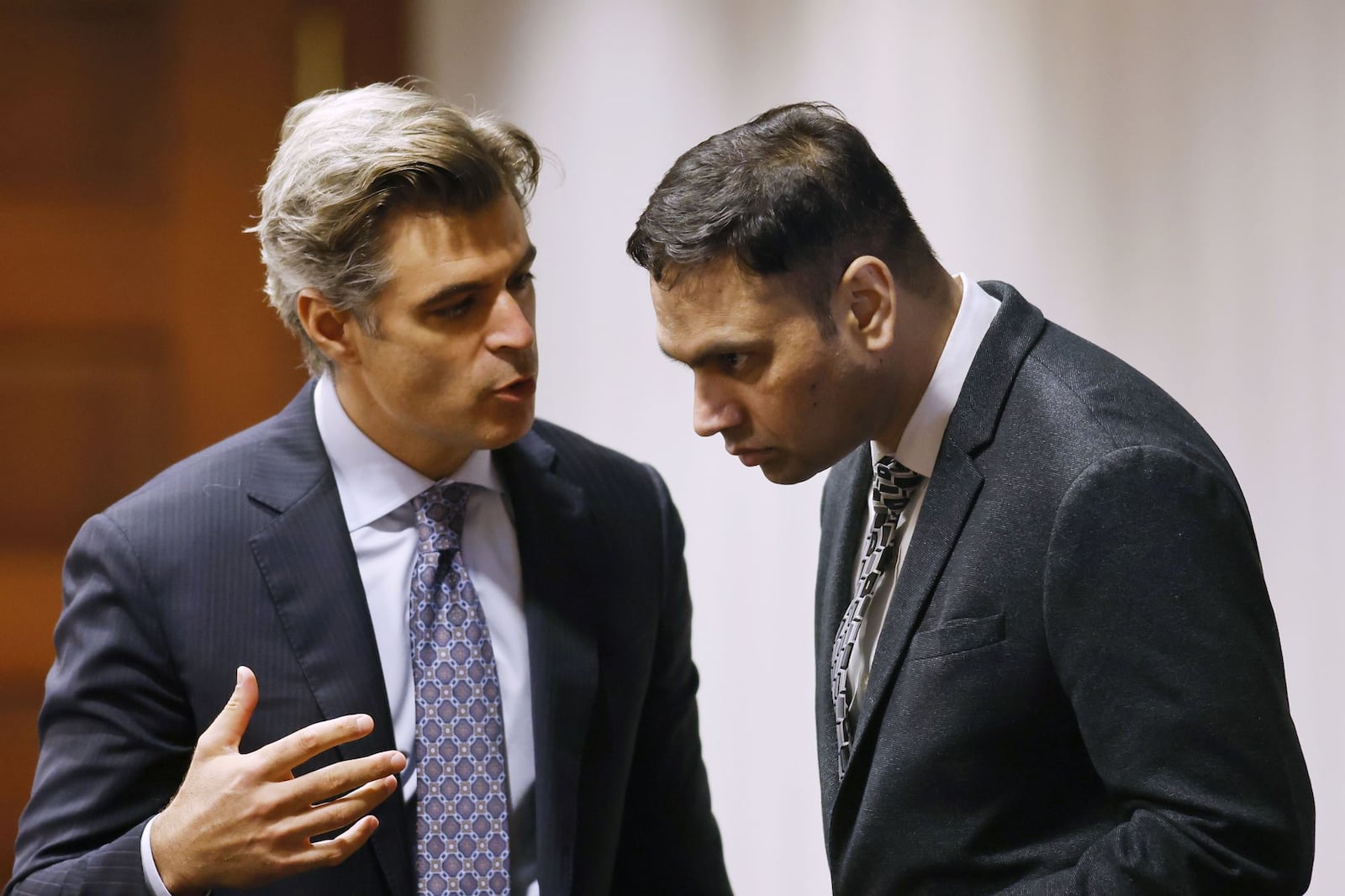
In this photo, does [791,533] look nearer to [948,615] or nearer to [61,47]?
[948,615]

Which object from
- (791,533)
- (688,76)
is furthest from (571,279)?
(791,533)

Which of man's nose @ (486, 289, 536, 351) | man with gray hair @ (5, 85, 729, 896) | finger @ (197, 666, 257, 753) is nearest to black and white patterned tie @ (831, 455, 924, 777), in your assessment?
man with gray hair @ (5, 85, 729, 896)

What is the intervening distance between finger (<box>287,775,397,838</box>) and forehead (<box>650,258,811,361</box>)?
1.83 ft

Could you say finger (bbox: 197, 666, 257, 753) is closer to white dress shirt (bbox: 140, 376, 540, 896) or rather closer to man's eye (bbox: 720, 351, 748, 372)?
white dress shirt (bbox: 140, 376, 540, 896)

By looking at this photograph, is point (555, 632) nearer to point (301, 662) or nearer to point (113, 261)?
point (301, 662)

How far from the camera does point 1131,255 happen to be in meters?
2.34

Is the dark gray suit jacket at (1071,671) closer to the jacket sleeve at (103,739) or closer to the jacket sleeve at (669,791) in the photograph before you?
the jacket sleeve at (669,791)

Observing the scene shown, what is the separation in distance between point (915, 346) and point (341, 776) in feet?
2.48

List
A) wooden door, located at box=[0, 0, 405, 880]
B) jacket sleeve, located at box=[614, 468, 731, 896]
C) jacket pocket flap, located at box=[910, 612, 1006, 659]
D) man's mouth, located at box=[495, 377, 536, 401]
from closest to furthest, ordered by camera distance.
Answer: jacket pocket flap, located at box=[910, 612, 1006, 659], man's mouth, located at box=[495, 377, 536, 401], jacket sleeve, located at box=[614, 468, 731, 896], wooden door, located at box=[0, 0, 405, 880]

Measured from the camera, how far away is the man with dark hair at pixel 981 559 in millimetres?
1190

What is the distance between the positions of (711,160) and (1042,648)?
0.63m

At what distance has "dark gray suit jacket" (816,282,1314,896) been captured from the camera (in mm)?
1188

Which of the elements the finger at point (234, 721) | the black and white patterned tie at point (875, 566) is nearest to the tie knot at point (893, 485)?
the black and white patterned tie at point (875, 566)

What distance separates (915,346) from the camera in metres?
1.45
